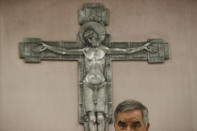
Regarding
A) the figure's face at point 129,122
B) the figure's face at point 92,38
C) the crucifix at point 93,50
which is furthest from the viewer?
the figure's face at point 92,38

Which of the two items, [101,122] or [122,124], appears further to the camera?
[101,122]

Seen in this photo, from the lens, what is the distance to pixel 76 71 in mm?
7281

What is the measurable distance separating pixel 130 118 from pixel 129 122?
0.9 inches

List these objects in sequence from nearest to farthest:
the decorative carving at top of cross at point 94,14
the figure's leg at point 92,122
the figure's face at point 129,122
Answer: the figure's face at point 129,122 < the figure's leg at point 92,122 < the decorative carving at top of cross at point 94,14

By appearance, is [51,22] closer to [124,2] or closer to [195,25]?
[124,2]

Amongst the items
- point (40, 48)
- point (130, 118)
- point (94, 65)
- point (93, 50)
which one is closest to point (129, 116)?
point (130, 118)

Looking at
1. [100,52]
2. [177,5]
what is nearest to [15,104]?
[100,52]

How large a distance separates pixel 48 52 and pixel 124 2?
1393 millimetres

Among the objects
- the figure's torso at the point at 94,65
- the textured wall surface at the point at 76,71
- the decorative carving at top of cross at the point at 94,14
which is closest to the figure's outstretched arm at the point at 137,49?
the textured wall surface at the point at 76,71

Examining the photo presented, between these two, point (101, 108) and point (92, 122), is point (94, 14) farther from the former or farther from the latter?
point (92, 122)

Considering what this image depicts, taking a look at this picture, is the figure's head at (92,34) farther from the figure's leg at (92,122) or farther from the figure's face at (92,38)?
the figure's leg at (92,122)

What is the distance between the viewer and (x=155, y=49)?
7.29 m

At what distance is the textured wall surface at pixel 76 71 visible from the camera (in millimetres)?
7164

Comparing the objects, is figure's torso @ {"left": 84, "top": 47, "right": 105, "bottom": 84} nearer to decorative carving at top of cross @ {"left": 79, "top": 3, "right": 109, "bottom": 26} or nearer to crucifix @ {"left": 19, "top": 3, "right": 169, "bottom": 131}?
crucifix @ {"left": 19, "top": 3, "right": 169, "bottom": 131}
